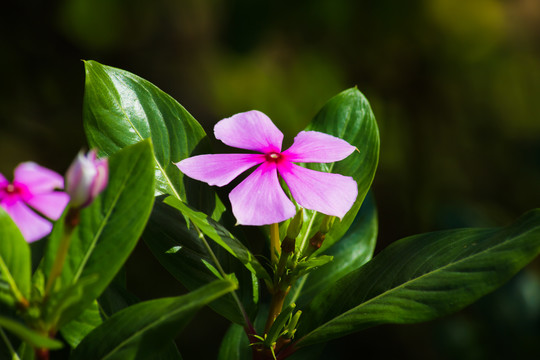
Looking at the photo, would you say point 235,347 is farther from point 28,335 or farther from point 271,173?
point 28,335

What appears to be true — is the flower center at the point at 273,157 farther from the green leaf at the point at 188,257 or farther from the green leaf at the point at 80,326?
the green leaf at the point at 80,326

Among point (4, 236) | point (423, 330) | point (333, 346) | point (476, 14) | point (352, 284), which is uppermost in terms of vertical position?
point (476, 14)

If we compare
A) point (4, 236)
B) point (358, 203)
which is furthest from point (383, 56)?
point (4, 236)

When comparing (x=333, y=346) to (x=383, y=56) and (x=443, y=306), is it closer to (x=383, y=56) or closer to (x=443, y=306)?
(x=383, y=56)

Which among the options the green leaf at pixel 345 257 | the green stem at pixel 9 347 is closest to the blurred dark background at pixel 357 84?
the green leaf at pixel 345 257

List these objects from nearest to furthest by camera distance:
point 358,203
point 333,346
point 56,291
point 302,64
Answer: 1. point 56,291
2. point 358,203
3. point 333,346
4. point 302,64

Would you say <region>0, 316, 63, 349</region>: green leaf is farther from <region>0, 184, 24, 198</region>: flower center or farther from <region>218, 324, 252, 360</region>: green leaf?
<region>218, 324, 252, 360</region>: green leaf
